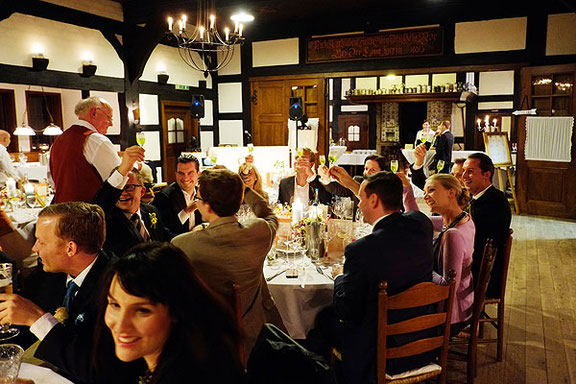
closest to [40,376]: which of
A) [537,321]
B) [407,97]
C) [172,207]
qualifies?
[172,207]

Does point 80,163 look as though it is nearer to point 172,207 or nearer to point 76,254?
point 172,207

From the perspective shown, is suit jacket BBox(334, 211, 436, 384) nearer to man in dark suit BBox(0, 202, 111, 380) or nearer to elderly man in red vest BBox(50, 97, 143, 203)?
man in dark suit BBox(0, 202, 111, 380)

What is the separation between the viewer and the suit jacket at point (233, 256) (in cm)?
212

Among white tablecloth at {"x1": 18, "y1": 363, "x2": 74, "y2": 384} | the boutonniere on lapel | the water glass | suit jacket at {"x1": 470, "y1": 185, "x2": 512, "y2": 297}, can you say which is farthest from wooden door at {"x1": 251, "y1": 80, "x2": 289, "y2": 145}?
the water glass

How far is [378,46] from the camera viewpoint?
31.3ft

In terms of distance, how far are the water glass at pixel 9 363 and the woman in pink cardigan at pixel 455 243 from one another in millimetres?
2025

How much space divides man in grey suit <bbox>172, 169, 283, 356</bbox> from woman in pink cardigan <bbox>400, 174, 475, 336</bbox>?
1035mm

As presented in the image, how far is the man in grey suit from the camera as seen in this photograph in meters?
2.12

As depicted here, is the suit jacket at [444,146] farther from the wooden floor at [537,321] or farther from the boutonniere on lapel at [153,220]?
the boutonniere on lapel at [153,220]

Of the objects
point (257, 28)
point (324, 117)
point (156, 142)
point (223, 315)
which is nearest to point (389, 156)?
point (324, 117)

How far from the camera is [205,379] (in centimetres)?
121

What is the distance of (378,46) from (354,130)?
24.1 feet

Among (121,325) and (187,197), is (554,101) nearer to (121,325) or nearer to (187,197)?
(187,197)

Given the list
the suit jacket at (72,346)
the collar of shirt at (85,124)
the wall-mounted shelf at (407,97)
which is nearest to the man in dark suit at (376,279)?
the suit jacket at (72,346)
